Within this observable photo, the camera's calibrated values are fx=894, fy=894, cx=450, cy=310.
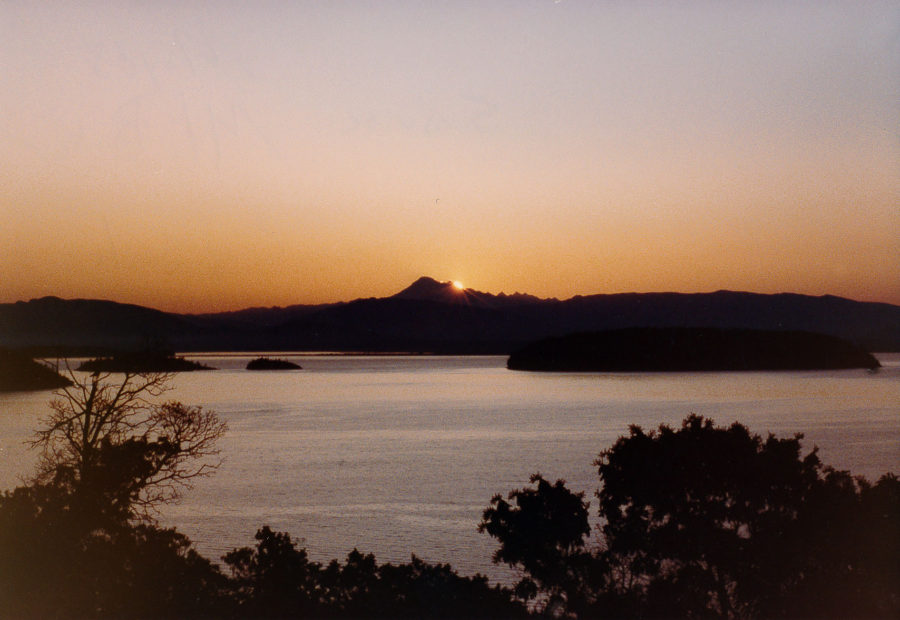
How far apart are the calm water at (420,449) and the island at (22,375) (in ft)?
59.0

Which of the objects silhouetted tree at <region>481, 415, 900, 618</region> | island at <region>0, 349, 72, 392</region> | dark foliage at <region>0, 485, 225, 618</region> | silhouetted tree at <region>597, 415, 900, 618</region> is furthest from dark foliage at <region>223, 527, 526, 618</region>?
island at <region>0, 349, 72, 392</region>

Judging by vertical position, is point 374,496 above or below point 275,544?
below

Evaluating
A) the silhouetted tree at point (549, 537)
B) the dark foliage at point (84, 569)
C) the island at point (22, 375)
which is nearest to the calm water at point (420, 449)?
the silhouetted tree at point (549, 537)

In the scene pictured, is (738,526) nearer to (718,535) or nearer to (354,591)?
(718,535)

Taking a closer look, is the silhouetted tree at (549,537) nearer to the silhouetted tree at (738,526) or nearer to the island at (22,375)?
the silhouetted tree at (738,526)

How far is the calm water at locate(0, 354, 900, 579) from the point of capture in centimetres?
3450

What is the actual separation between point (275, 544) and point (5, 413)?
96.6 meters

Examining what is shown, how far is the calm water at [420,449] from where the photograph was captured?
34.5 m

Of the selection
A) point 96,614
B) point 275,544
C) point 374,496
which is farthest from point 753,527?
point 374,496

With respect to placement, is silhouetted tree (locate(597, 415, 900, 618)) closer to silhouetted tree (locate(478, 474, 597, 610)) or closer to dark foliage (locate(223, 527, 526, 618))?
silhouetted tree (locate(478, 474, 597, 610))

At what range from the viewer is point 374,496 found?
41906 millimetres

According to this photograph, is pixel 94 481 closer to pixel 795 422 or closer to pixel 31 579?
pixel 31 579

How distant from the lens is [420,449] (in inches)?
2426

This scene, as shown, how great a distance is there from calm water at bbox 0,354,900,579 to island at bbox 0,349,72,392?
17984 millimetres
